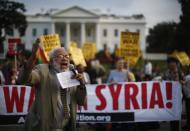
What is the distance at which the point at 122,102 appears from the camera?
9.90 meters

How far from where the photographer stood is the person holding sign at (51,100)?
554 cm

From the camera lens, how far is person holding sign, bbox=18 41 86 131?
18.2ft

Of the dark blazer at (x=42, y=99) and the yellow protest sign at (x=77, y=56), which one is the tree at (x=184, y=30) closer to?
the yellow protest sign at (x=77, y=56)

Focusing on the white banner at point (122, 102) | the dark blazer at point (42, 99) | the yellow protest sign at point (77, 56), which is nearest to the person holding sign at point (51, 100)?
the dark blazer at point (42, 99)

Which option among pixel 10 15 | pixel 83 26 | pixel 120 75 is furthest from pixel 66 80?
pixel 83 26

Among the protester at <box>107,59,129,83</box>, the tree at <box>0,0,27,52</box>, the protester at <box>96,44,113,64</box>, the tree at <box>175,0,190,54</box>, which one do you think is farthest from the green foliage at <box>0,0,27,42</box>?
the protester at <box>107,59,129,83</box>

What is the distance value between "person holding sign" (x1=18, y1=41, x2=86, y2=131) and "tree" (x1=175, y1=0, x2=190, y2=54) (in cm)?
3687

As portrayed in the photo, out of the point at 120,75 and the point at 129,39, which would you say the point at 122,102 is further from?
the point at 129,39

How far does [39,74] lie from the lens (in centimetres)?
561

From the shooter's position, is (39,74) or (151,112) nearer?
(39,74)

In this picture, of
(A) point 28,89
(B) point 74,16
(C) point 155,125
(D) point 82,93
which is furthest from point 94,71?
(B) point 74,16

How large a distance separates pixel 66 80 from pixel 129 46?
9371 mm

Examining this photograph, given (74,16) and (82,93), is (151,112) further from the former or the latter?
(74,16)

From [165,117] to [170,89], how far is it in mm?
567
